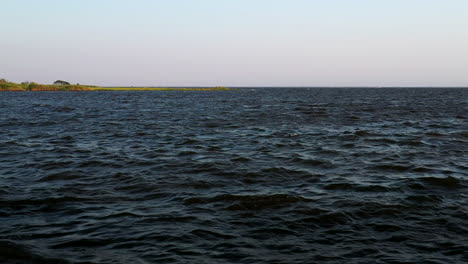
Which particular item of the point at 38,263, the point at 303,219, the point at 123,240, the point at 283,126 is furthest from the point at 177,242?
the point at 283,126

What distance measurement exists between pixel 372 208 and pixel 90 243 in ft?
25.5

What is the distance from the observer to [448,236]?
8.84 metres

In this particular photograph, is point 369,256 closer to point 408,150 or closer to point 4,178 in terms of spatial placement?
point 4,178

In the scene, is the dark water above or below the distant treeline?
below

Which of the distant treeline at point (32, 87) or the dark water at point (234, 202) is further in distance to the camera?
the distant treeline at point (32, 87)

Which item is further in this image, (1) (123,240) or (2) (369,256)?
(1) (123,240)

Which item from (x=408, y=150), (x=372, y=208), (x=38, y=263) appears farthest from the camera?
(x=408, y=150)

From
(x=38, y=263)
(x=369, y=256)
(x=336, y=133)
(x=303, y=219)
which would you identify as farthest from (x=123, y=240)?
(x=336, y=133)

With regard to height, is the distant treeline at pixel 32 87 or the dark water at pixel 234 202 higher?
the distant treeline at pixel 32 87

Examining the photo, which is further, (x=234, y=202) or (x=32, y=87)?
(x=32, y=87)

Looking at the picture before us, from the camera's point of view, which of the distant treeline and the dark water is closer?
the dark water

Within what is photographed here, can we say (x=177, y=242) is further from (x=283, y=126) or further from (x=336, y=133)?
(x=283, y=126)

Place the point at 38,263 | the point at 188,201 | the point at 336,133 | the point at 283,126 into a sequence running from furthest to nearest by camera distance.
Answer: the point at 283,126 < the point at 336,133 < the point at 188,201 < the point at 38,263

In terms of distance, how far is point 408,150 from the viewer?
67.6 ft
